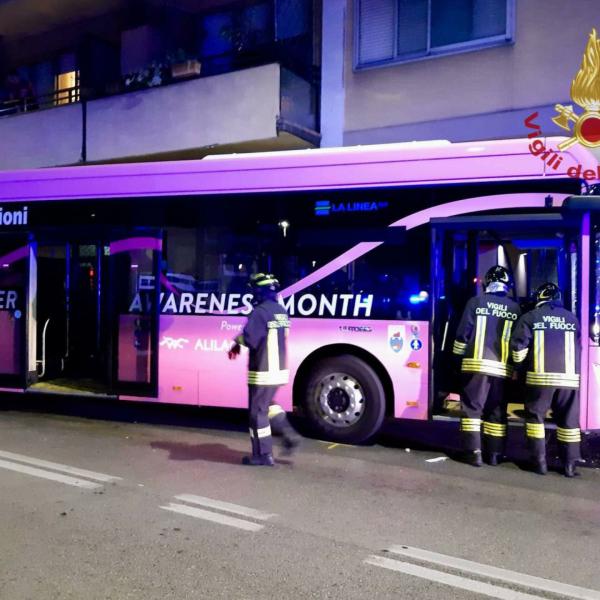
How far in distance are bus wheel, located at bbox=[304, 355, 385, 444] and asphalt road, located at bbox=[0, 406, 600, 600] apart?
7.6 inches

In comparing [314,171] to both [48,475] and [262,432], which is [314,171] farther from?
[48,475]

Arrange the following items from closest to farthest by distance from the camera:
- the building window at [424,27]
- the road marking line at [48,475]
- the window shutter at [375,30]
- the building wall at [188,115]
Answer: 1. the road marking line at [48,475]
2. the building window at [424,27]
3. the building wall at [188,115]
4. the window shutter at [375,30]

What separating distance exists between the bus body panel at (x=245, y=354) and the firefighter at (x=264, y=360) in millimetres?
921

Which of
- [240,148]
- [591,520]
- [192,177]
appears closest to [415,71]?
[240,148]

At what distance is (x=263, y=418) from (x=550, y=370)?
2.63m

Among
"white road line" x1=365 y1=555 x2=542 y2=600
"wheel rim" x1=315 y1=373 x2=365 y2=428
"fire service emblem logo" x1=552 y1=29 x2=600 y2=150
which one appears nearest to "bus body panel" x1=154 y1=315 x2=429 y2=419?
"wheel rim" x1=315 y1=373 x2=365 y2=428

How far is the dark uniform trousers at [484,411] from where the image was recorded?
6.56m

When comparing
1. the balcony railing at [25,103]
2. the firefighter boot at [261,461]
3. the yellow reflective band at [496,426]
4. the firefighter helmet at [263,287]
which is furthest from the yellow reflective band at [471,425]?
the balcony railing at [25,103]

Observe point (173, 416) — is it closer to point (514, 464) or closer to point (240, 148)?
point (514, 464)

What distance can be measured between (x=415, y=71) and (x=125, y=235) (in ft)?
23.3

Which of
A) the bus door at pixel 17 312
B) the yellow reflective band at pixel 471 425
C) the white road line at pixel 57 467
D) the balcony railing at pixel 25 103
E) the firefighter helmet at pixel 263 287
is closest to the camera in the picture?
the white road line at pixel 57 467

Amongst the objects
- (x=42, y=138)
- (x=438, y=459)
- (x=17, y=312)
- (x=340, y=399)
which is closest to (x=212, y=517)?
(x=340, y=399)

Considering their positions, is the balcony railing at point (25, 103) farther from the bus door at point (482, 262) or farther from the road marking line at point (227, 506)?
the road marking line at point (227, 506)

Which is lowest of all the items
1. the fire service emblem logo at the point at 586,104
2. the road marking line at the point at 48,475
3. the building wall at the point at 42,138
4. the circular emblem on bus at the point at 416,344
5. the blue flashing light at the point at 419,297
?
the road marking line at the point at 48,475
